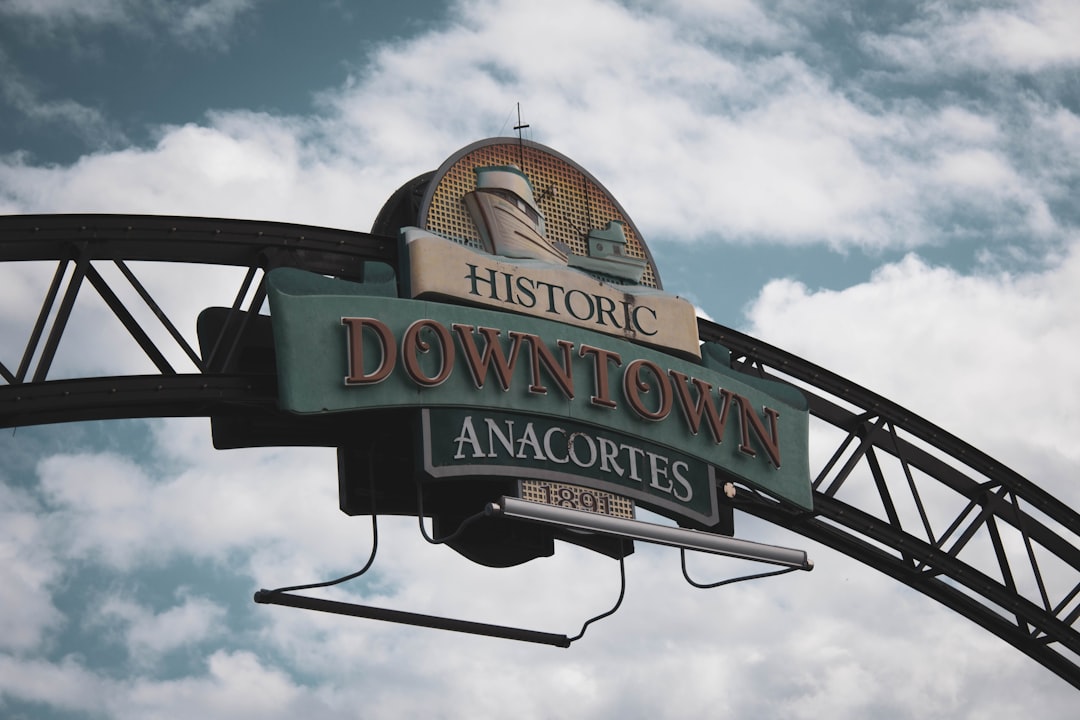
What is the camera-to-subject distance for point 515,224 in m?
15.0

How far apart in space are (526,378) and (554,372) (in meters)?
0.27

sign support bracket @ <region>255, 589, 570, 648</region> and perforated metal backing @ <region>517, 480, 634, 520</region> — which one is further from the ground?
perforated metal backing @ <region>517, 480, 634, 520</region>

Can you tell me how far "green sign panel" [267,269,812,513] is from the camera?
1315 cm

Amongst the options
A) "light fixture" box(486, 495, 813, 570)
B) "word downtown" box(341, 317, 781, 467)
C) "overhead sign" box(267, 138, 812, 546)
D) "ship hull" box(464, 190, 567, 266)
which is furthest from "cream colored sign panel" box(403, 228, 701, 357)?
"light fixture" box(486, 495, 813, 570)

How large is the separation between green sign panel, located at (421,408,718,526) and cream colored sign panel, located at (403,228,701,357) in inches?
41.8

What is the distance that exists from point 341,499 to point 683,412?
→ 3269 millimetres

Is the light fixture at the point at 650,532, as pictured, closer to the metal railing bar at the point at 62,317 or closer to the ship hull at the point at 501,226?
the ship hull at the point at 501,226

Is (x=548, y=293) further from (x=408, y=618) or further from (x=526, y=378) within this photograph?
(x=408, y=618)

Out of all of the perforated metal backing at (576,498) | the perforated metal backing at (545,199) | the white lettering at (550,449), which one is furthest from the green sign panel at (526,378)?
the perforated metal backing at (545,199)

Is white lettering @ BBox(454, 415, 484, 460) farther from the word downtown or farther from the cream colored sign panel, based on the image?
the cream colored sign panel

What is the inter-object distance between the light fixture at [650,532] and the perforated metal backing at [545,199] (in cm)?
278

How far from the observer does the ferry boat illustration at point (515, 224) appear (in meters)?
14.9

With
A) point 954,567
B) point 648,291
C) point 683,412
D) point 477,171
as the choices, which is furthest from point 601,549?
point 954,567

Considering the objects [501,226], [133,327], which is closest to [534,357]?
[501,226]
